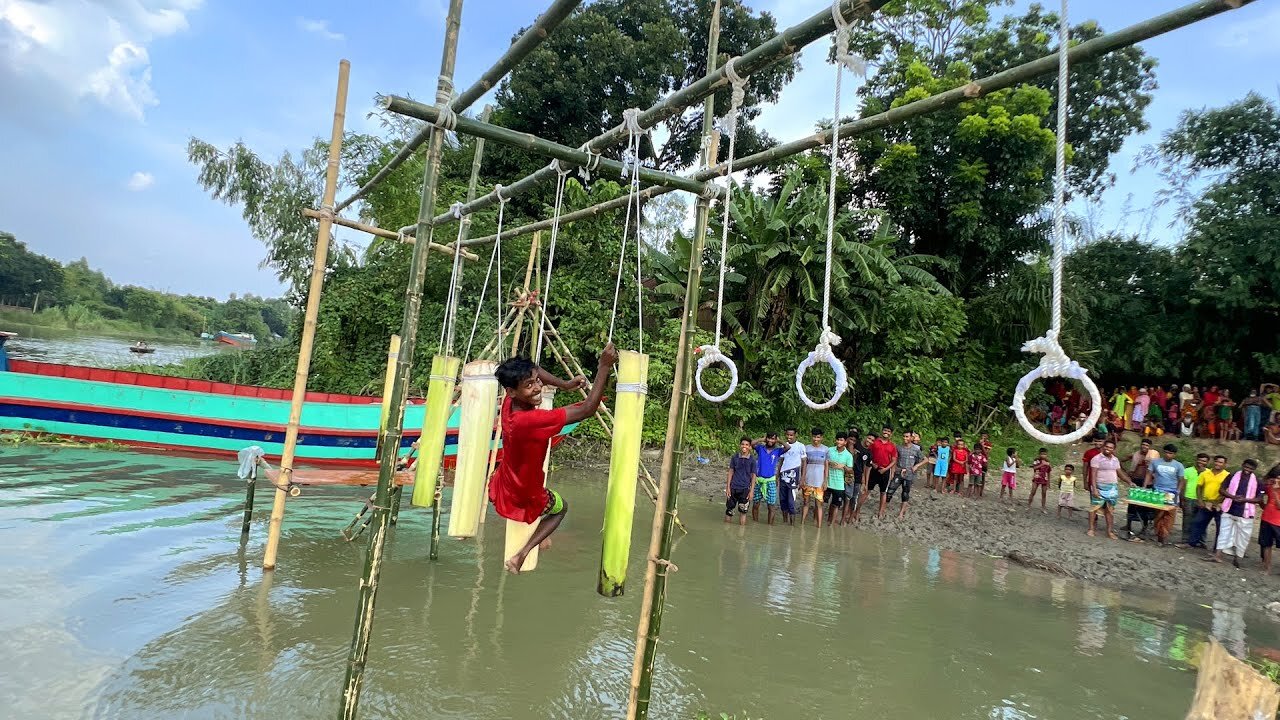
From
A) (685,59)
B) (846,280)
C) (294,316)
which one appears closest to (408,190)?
(294,316)

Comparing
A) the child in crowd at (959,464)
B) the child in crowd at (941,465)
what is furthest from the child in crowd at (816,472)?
the child in crowd at (959,464)

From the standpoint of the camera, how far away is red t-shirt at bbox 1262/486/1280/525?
334 inches

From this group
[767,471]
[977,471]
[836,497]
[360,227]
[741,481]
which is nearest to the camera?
[360,227]

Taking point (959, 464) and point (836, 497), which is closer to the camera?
point (836, 497)

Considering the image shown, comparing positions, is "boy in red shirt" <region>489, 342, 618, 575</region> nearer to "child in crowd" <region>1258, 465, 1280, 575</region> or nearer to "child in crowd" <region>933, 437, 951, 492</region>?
"child in crowd" <region>1258, 465, 1280, 575</region>

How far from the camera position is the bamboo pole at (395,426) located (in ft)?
10.6

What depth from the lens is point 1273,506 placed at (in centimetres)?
854

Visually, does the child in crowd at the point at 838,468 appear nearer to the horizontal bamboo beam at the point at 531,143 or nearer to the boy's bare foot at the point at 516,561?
the boy's bare foot at the point at 516,561

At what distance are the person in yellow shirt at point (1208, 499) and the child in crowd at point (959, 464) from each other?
11.4 ft

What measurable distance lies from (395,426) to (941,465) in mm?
11592

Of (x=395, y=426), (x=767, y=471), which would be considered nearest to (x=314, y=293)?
(x=395, y=426)

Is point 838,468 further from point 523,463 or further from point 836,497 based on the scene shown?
point 523,463

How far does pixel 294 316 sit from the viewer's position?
1798 cm

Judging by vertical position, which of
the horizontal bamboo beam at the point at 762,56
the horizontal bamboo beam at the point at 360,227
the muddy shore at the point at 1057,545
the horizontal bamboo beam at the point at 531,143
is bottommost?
the muddy shore at the point at 1057,545
